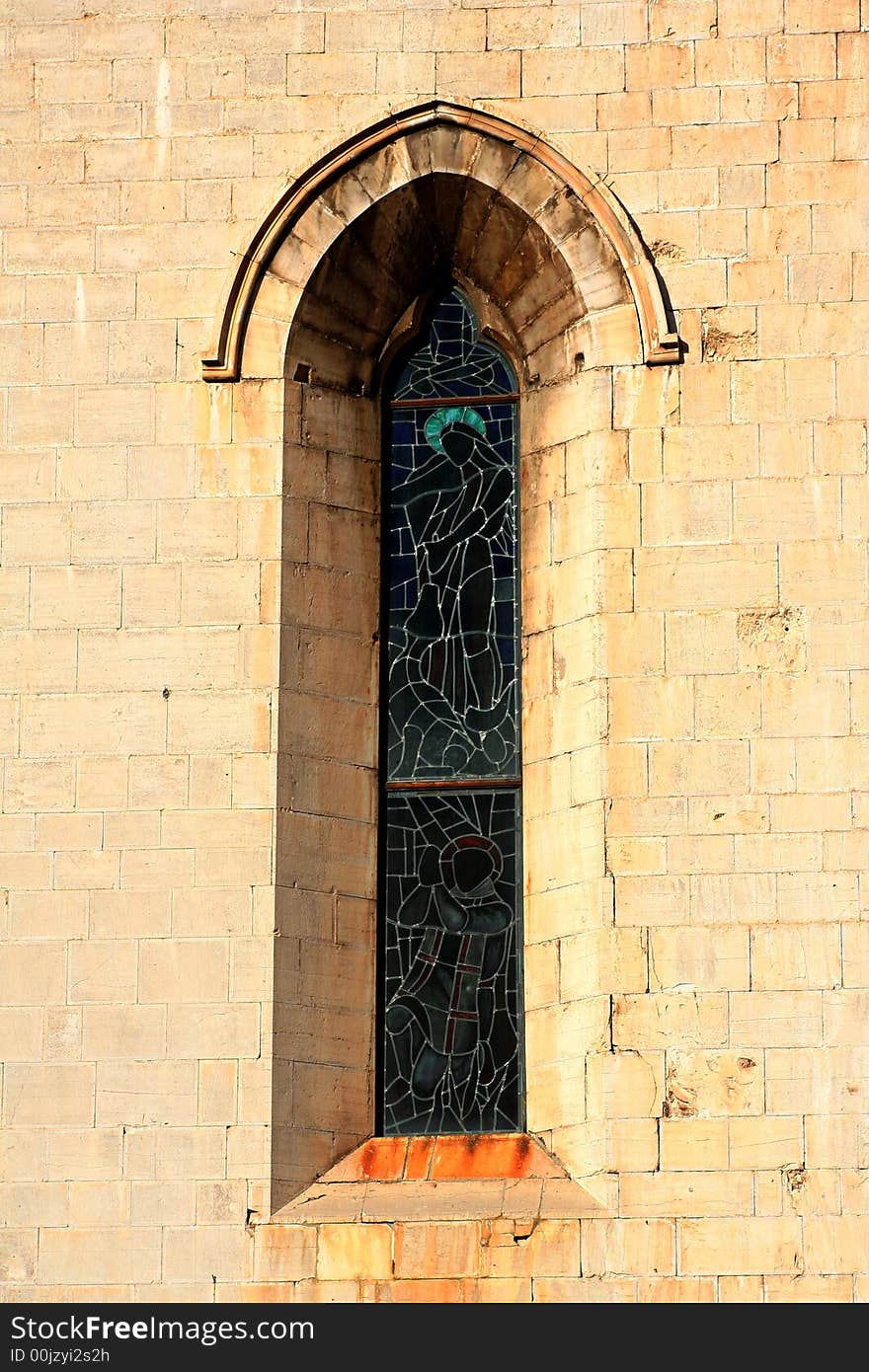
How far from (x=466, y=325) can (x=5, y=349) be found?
2469mm

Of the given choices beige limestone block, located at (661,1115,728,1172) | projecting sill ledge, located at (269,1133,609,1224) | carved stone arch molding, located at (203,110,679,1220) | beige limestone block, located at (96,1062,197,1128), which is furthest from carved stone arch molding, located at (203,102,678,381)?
projecting sill ledge, located at (269,1133,609,1224)

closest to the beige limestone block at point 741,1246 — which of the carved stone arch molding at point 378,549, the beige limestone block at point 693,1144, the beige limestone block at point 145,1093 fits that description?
the beige limestone block at point 693,1144

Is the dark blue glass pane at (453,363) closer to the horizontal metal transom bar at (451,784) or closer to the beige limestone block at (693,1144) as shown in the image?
the horizontal metal transom bar at (451,784)

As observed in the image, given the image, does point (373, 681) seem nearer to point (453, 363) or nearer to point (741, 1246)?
point (453, 363)

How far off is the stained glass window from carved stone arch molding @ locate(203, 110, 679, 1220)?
0.13 meters

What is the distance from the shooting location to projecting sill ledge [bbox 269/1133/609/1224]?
12984 mm

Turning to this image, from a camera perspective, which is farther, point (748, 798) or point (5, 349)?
point (5, 349)

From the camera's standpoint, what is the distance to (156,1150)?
13.0m

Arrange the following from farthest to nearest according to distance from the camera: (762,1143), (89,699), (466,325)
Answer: (466,325), (89,699), (762,1143)

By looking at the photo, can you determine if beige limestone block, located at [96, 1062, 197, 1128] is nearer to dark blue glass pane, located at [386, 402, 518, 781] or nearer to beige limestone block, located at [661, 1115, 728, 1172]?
dark blue glass pane, located at [386, 402, 518, 781]

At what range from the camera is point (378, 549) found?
1442cm

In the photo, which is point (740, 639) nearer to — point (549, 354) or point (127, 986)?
point (549, 354)

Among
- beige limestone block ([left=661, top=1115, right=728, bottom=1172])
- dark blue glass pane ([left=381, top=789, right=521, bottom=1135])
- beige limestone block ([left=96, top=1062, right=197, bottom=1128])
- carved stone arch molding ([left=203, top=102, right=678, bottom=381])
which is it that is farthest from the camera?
carved stone arch molding ([left=203, top=102, right=678, bottom=381])

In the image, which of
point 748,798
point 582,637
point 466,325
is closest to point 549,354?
point 466,325
